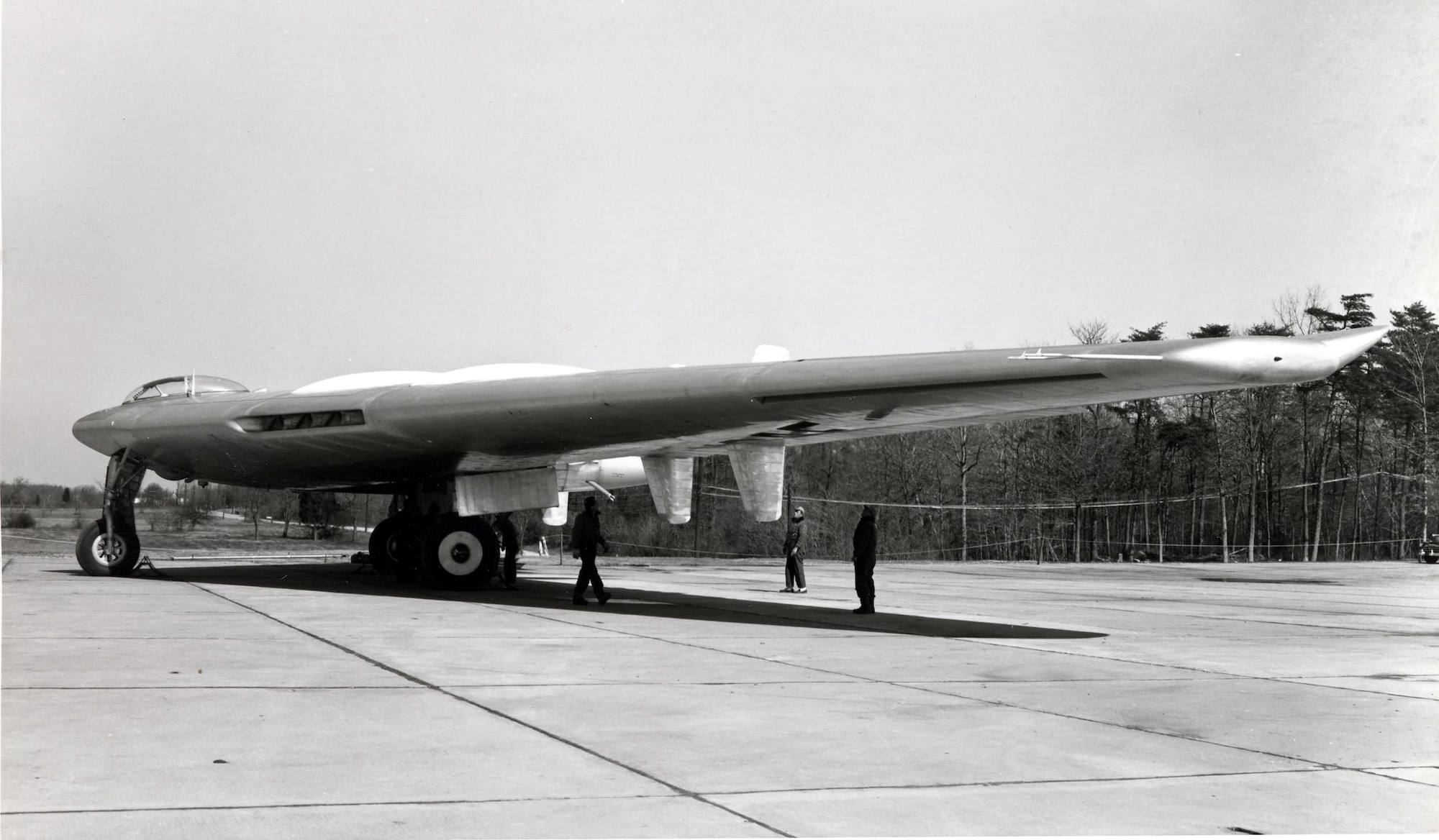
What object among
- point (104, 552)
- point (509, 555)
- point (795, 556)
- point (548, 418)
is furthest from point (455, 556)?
point (104, 552)

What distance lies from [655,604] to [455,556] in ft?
10.3

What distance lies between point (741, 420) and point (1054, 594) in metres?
10.4

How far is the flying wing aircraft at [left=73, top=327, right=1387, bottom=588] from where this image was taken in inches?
395

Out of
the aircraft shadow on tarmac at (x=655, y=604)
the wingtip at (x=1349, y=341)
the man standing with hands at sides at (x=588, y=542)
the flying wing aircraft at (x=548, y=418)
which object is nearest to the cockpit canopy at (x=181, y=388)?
the flying wing aircraft at (x=548, y=418)

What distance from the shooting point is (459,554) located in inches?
676

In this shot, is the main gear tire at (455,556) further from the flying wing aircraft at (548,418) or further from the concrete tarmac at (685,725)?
the concrete tarmac at (685,725)

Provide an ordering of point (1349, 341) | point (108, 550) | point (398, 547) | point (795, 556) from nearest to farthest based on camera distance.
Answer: point (1349, 341) → point (108, 550) → point (398, 547) → point (795, 556)

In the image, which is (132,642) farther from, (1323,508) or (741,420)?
(1323,508)

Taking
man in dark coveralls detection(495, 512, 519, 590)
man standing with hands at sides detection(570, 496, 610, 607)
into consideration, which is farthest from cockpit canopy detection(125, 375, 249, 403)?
man standing with hands at sides detection(570, 496, 610, 607)

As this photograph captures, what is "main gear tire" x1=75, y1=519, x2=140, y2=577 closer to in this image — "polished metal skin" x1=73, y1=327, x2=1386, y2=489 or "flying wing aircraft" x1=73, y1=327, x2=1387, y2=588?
"flying wing aircraft" x1=73, y1=327, x2=1387, y2=588

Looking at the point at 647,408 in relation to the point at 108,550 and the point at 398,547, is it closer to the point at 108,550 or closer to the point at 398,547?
the point at 398,547

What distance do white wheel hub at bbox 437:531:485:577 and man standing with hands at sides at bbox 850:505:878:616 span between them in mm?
5642

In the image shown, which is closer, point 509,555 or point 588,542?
point 588,542

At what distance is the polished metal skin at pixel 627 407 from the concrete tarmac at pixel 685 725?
2.30 m
